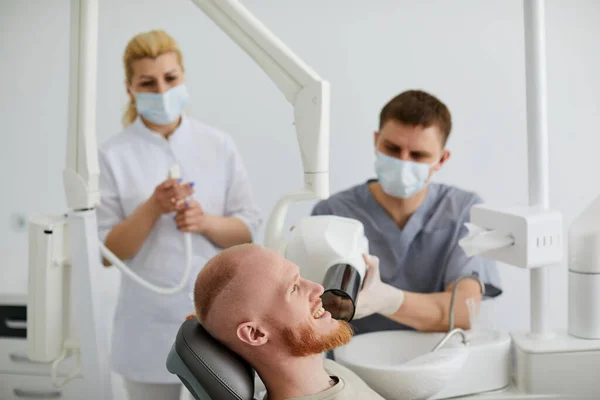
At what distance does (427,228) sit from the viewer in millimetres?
2217

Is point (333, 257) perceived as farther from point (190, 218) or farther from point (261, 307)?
point (190, 218)

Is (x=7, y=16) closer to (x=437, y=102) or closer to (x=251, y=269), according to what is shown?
(x=437, y=102)

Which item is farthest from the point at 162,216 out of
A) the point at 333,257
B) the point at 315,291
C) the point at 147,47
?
the point at 315,291

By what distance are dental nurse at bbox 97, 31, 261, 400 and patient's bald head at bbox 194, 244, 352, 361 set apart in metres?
0.83

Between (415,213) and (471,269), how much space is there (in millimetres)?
243

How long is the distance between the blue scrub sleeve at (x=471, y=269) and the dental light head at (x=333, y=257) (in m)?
0.59

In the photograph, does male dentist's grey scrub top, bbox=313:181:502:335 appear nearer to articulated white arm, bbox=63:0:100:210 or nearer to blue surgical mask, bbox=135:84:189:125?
blue surgical mask, bbox=135:84:189:125

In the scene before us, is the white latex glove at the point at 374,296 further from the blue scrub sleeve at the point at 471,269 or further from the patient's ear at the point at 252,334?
the patient's ear at the point at 252,334

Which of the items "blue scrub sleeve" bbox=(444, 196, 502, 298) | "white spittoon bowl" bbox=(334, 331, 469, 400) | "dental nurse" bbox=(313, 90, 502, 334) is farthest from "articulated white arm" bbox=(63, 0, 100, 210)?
"blue scrub sleeve" bbox=(444, 196, 502, 298)

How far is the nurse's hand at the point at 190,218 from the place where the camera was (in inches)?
86.7

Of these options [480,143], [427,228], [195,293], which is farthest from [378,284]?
[480,143]

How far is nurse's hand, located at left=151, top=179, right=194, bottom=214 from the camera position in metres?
2.16

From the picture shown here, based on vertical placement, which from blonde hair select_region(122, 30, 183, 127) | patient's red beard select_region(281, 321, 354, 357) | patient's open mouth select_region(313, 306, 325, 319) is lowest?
patient's red beard select_region(281, 321, 354, 357)

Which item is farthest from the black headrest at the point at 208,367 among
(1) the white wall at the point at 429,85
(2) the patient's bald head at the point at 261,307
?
(1) the white wall at the point at 429,85
